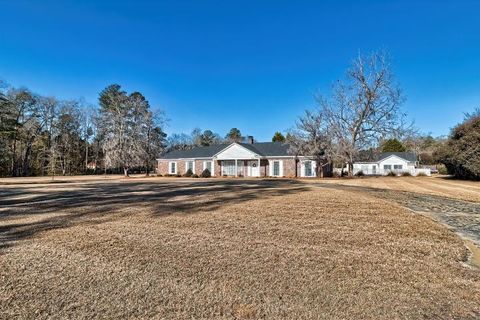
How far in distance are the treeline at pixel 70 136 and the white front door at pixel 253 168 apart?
542 inches

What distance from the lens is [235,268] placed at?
13.1 feet

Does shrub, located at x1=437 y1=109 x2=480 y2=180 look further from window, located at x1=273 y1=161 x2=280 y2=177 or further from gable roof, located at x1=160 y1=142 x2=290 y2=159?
window, located at x1=273 y1=161 x2=280 y2=177

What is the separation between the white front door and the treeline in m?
13.8

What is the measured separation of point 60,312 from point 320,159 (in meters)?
29.7

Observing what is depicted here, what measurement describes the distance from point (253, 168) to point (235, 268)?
99.8 ft

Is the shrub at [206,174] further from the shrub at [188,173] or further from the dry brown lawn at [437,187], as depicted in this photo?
the dry brown lawn at [437,187]

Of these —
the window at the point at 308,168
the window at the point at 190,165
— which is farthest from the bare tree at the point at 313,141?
the window at the point at 190,165

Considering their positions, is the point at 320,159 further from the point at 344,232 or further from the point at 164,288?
the point at 164,288

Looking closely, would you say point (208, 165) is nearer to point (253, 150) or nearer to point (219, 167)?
point (219, 167)

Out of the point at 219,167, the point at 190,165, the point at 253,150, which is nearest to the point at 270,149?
the point at 253,150

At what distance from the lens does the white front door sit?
112ft

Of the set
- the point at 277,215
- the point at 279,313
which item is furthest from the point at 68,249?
the point at 277,215

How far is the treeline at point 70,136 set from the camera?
3662cm

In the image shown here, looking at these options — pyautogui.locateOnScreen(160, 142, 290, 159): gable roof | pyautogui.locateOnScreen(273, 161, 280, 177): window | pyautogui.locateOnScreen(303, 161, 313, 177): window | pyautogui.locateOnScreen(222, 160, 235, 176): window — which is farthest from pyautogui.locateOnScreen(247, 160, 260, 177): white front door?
pyautogui.locateOnScreen(303, 161, 313, 177): window
